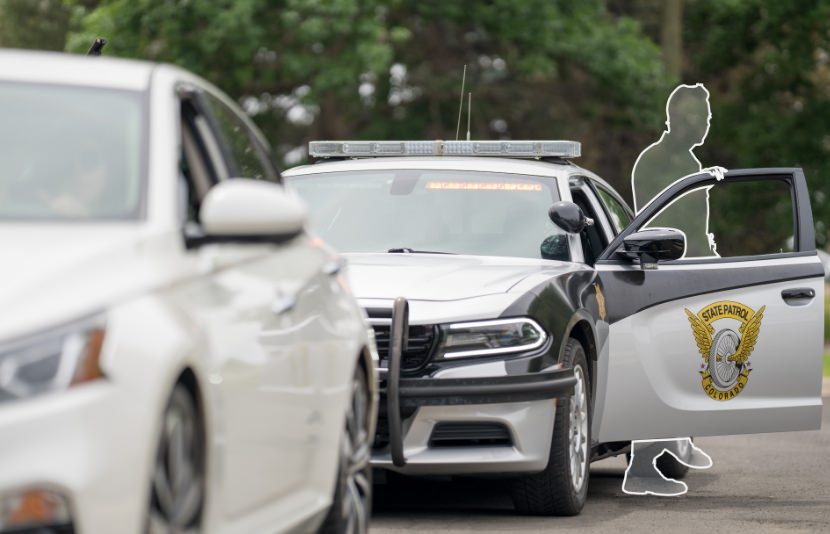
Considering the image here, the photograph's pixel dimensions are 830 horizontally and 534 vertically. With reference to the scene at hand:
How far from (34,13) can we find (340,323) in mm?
31739

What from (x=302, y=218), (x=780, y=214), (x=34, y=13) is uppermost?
(x=302, y=218)

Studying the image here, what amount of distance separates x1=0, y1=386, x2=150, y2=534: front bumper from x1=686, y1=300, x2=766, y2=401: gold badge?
5.92 meters

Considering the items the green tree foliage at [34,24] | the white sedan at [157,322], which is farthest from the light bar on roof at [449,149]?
the green tree foliage at [34,24]

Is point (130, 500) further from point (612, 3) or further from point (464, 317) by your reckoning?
point (612, 3)

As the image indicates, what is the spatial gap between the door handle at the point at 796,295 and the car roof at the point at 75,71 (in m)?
5.09

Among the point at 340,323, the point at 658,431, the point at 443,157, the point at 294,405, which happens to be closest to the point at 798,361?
Answer: the point at 658,431

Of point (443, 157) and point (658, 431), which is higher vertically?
point (443, 157)

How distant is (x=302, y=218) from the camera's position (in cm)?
521

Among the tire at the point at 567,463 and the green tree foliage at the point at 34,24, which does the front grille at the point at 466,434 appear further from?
the green tree foliage at the point at 34,24

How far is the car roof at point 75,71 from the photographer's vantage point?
17.8ft

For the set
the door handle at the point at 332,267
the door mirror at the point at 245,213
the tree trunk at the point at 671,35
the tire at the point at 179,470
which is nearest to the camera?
the tire at the point at 179,470

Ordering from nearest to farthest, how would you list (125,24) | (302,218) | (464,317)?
(302,218), (464,317), (125,24)

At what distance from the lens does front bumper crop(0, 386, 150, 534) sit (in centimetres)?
399

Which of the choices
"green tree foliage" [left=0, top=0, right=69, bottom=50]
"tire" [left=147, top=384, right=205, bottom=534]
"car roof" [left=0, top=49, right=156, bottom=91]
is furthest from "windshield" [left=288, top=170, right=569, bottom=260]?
"green tree foliage" [left=0, top=0, right=69, bottom=50]
